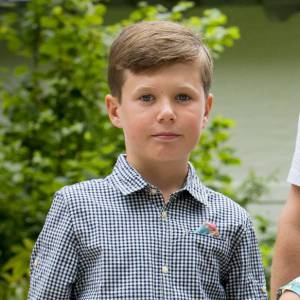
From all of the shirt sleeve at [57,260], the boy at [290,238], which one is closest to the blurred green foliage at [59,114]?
the boy at [290,238]

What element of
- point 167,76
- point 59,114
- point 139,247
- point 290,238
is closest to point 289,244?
point 290,238

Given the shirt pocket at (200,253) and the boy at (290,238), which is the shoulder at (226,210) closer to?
the shirt pocket at (200,253)

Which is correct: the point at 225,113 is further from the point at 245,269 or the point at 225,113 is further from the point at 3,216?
the point at 245,269

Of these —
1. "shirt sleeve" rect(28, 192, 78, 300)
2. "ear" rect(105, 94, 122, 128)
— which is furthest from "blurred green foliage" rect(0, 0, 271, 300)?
"shirt sleeve" rect(28, 192, 78, 300)

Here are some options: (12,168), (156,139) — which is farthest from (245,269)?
(12,168)

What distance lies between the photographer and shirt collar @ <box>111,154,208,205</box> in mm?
3047

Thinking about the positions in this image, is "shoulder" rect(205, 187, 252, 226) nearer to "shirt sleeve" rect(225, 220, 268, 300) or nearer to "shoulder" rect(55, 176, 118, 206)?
"shirt sleeve" rect(225, 220, 268, 300)

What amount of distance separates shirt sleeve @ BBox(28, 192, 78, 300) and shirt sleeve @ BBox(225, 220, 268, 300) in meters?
0.47

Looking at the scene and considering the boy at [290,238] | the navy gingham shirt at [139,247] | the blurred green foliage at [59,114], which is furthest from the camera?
the blurred green foliage at [59,114]

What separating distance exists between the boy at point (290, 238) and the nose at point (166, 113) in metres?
0.71

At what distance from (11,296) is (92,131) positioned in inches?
41.7

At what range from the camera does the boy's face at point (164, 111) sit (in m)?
2.96

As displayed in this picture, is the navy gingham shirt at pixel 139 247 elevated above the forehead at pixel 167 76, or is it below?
below

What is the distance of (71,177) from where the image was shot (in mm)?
5949
